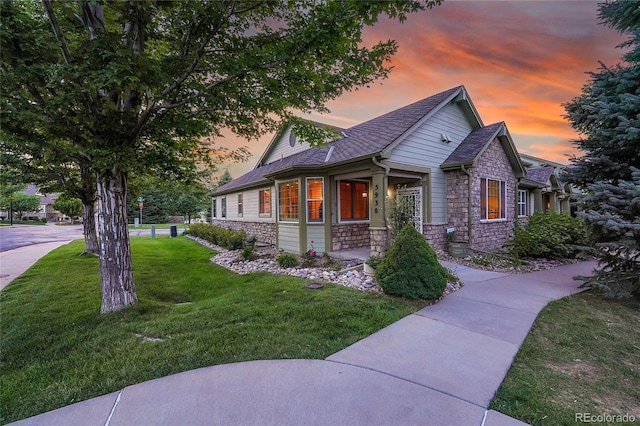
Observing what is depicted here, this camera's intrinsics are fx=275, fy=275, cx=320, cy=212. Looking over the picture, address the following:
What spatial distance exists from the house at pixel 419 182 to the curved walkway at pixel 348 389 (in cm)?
469

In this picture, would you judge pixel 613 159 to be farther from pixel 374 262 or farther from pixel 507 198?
pixel 374 262

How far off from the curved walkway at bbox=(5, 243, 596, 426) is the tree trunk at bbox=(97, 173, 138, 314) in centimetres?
272

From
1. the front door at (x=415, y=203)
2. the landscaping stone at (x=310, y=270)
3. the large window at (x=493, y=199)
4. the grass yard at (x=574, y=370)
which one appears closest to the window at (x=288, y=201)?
the landscaping stone at (x=310, y=270)

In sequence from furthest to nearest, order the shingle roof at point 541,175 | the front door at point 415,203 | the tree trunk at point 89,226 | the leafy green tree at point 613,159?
the shingle roof at point 541,175
the tree trunk at point 89,226
the front door at point 415,203
the leafy green tree at point 613,159

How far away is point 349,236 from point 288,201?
275 centimetres

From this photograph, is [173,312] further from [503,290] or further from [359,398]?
[503,290]

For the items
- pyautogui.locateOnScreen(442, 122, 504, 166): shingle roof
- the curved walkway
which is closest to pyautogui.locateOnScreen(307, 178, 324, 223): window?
pyautogui.locateOnScreen(442, 122, 504, 166): shingle roof

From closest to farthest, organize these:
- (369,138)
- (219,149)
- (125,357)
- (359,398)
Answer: (359,398), (125,357), (219,149), (369,138)

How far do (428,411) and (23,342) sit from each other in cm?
520

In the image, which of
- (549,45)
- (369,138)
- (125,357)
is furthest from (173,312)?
(549,45)

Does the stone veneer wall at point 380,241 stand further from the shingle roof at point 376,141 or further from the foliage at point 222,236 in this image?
the foliage at point 222,236

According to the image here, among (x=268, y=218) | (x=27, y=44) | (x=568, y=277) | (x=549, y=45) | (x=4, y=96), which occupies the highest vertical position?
(x=549, y=45)

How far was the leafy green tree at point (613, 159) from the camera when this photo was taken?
17.0ft

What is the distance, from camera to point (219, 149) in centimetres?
Answer: 668
